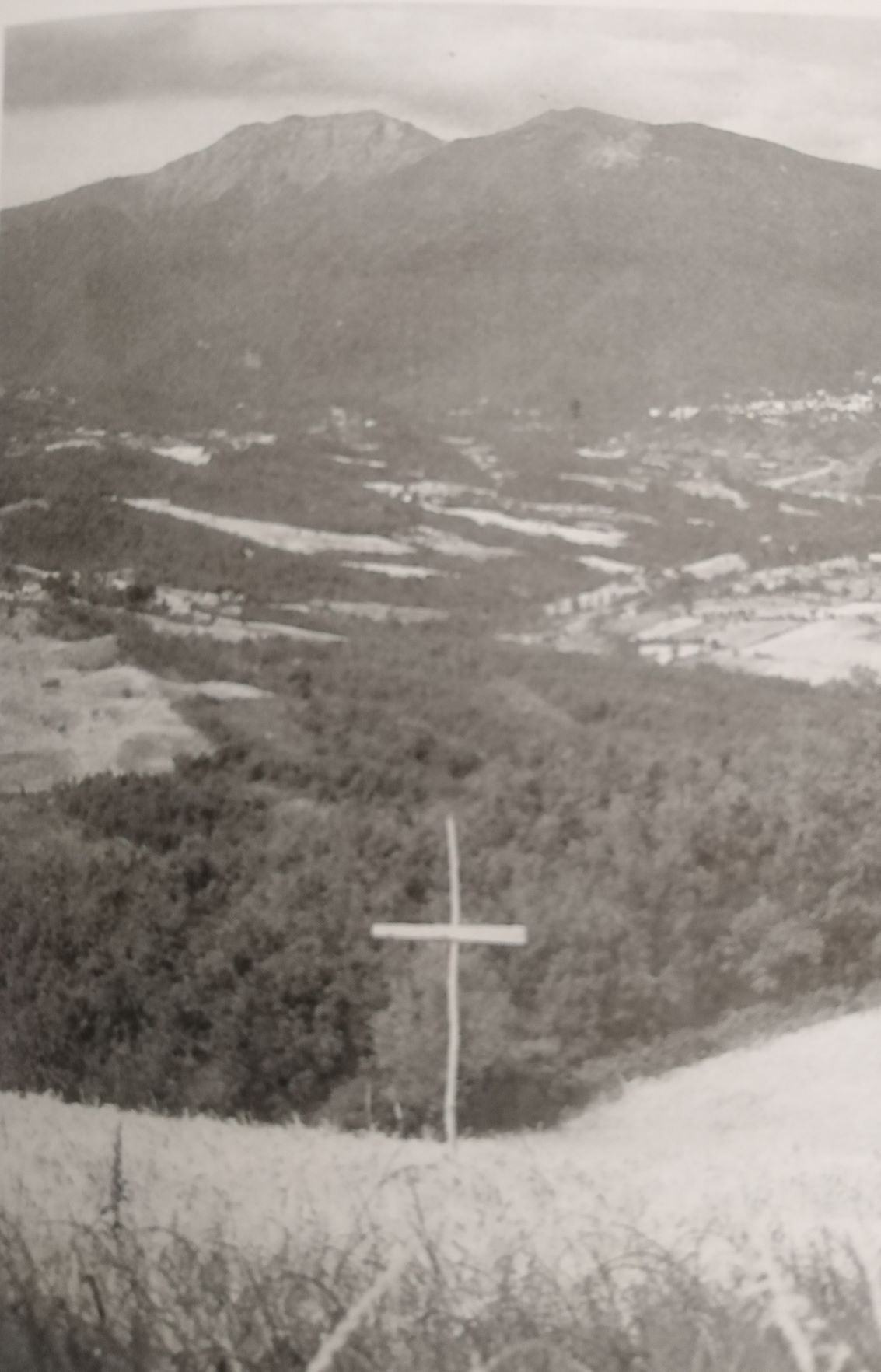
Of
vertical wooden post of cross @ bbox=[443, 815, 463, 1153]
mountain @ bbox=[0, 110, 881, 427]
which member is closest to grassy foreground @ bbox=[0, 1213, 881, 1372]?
vertical wooden post of cross @ bbox=[443, 815, 463, 1153]

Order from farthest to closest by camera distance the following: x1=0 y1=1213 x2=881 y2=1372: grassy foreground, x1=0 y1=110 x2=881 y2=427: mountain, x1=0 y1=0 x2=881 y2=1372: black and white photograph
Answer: x1=0 y1=110 x2=881 y2=427: mountain < x1=0 y1=0 x2=881 y2=1372: black and white photograph < x1=0 y1=1213 x2=881 y2=1372: grassy foreground

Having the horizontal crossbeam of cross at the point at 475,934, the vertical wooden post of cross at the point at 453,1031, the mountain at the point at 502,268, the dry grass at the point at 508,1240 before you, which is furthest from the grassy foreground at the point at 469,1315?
the mountain at the point at 502,268

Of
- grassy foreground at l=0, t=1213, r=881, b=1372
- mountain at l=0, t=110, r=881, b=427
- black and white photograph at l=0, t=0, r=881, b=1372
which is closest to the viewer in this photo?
grassy foreground at l=0, t=1213, r=881, b=1372

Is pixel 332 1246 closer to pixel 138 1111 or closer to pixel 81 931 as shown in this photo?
pixel 138 1111

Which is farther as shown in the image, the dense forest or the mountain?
the mountain

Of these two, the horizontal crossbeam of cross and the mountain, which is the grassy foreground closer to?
the horizontal crossbeam of cross

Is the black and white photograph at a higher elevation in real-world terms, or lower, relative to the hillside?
higher
